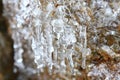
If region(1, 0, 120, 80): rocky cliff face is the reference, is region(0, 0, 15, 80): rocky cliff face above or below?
below

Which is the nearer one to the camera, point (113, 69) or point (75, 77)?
point (113, 69)

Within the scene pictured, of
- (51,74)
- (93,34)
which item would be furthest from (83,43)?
(51,74)

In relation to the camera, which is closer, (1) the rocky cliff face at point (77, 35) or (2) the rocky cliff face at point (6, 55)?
(1) the rocky cliff face at point (77, 35)

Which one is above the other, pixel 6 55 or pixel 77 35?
pixel 77 35

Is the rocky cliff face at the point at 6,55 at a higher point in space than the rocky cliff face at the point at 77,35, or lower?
lower

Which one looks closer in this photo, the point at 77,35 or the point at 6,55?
the point at 77,35

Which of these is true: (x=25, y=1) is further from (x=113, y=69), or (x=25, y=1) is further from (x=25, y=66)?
(x=25, y=66)

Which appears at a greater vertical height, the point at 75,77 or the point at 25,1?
the point at 25,1

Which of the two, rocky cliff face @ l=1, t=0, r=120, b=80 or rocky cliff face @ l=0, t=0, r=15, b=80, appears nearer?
rocky cliff face @ l=1, t=0, r=120, b=80
